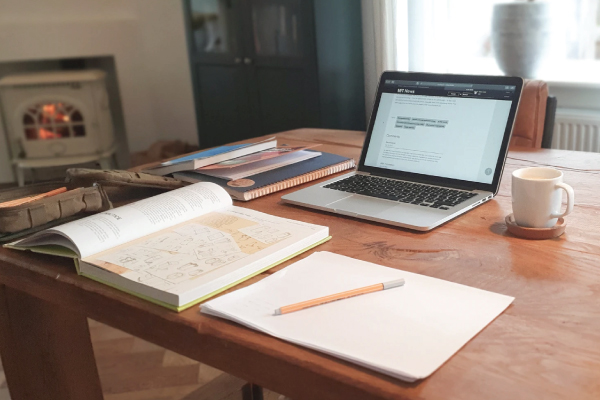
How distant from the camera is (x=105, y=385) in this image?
1.96 metres

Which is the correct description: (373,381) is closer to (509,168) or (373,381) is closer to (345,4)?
(509,168)

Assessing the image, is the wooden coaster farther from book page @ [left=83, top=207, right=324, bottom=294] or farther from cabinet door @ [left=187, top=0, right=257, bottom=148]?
cabinet door @ [left=187, top=0, right=257, bottom=148]

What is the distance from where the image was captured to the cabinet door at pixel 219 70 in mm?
3295

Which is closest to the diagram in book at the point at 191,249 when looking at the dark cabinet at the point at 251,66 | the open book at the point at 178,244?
the open book at the point at 178,244

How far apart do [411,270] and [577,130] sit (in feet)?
6.30

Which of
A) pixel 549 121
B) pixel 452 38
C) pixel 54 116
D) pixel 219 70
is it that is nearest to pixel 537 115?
pixel 549 121

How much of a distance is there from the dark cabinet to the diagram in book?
1.95 metres

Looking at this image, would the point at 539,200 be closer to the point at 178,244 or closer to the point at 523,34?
→ the point at 178,244

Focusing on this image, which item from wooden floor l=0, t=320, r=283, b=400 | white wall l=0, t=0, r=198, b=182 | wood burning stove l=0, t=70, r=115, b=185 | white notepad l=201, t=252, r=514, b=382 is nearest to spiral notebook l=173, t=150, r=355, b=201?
white notepad l=201, t=252, r=514, b=382

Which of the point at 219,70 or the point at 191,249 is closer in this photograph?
the point at 191,249

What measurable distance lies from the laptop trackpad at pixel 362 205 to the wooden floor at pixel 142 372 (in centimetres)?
92

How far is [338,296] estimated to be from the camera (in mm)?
755

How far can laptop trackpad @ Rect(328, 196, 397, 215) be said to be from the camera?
41.7 inches

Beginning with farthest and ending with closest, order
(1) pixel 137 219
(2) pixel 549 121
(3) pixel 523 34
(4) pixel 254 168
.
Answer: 1. (3) pixel 523 34
2. (2) pixel 549 121
3. (4) pixel 254 168
4. (1) pixel 137 219
